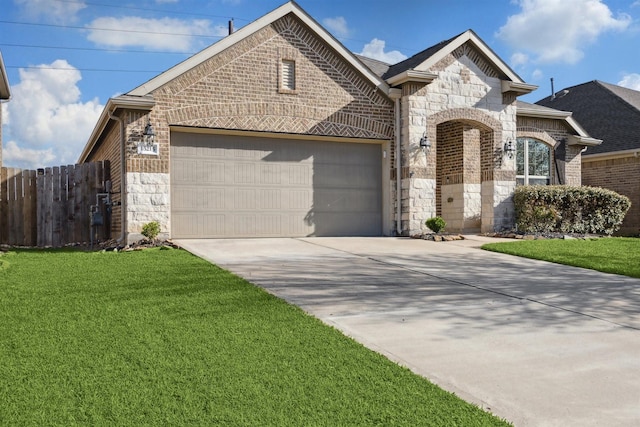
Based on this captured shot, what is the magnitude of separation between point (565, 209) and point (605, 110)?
28.9ft

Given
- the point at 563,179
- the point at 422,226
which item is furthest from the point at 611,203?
the point at 422,226

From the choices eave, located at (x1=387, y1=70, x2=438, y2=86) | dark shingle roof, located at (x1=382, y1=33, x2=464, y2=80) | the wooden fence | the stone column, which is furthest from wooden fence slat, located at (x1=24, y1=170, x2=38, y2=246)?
dark shingle roof, located at (x1=382, y1=33, x2=464, y2=80)

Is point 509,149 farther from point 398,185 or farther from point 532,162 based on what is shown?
point 398,185

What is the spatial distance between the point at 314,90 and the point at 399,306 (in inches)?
360

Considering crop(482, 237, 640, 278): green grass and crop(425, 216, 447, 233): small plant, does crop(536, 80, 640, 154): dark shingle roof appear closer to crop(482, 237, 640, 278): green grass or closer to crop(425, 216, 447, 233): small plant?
crop(482, 237, 640, 278): green grass

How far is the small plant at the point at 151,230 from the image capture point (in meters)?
12.0

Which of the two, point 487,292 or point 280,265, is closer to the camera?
point 487,292

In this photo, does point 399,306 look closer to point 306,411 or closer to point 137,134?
point 306,411

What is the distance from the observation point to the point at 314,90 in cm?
1397

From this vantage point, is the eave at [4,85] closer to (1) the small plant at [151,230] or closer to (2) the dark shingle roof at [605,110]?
(1) the small plant at [151,230]

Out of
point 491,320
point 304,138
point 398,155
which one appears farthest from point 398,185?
point 491,320

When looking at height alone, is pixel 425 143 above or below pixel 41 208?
above

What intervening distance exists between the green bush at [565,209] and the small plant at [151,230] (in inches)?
387

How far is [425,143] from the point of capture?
1442 cm
